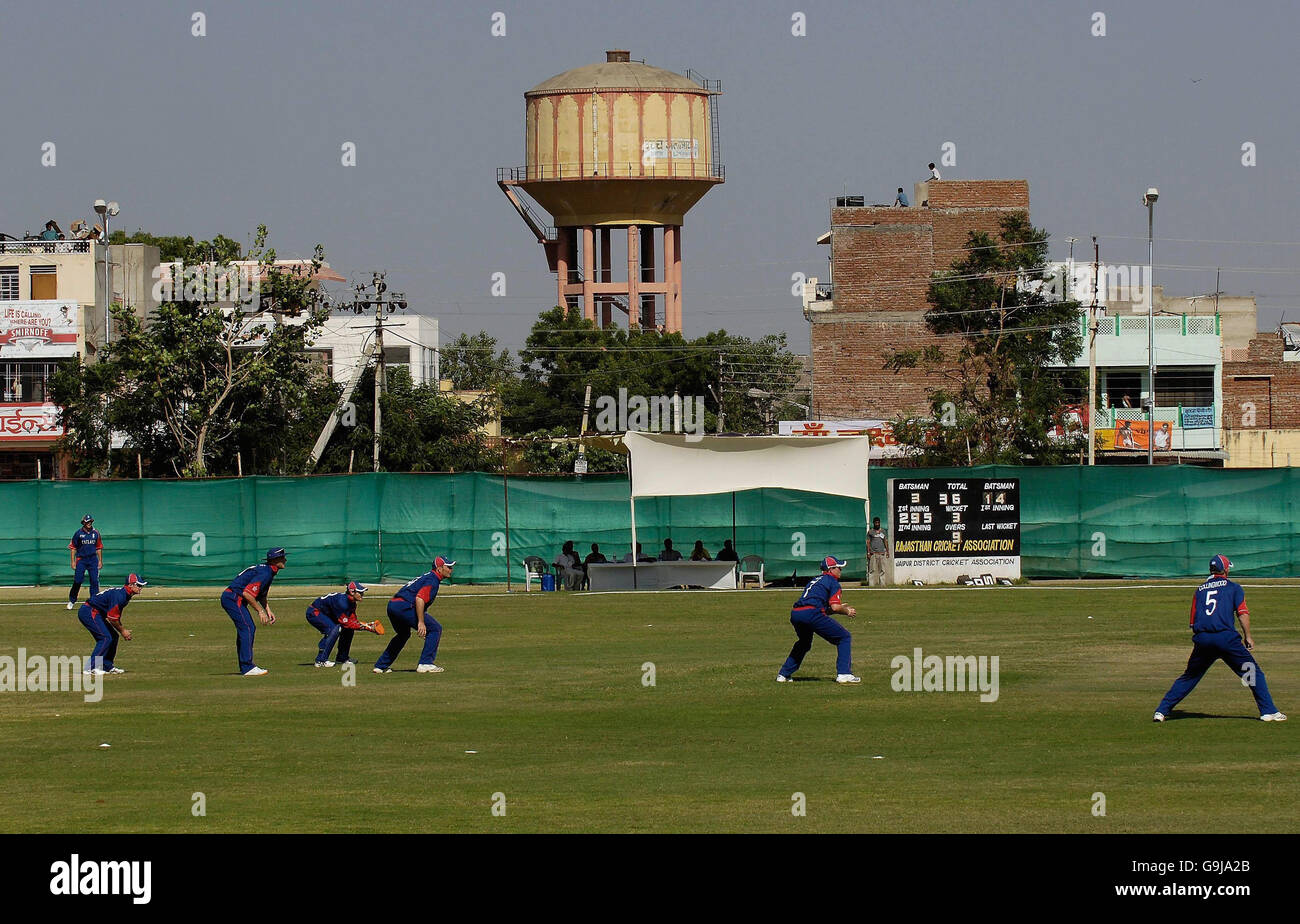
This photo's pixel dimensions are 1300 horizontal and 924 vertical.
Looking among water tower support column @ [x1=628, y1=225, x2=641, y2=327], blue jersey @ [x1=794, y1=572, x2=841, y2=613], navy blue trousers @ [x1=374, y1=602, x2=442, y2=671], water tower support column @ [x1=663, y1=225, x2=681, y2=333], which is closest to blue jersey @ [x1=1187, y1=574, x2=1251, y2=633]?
blue jersey @ [x1=794, y1=572, x2=841, y2=613]

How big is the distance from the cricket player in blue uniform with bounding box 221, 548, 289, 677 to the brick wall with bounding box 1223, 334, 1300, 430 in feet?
254

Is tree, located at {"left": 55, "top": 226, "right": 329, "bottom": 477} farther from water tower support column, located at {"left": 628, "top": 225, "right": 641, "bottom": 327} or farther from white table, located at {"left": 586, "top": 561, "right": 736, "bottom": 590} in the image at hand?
water tower support column, located at {"left": 628, "top": 225, "right": 641, "bottom": 327}

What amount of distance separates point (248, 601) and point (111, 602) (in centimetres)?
177

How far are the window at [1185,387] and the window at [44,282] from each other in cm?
5411

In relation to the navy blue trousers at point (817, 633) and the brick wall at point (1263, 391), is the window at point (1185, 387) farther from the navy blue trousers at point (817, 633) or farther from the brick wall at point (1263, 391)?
the navy blue trousers at point (817, 633)

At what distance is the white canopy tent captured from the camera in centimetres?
4206

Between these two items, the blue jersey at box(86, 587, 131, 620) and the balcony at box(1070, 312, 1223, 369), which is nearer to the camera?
the blue jersey at box(86, 587, 131, 620)

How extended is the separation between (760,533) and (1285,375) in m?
57.6

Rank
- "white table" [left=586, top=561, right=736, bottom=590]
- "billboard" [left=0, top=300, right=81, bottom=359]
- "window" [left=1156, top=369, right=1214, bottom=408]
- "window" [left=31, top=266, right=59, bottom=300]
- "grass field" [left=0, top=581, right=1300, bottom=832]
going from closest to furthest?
1. "grass field" [left=0, top=581, right=1300, bottom=832]
2. "white table" [left=586, top=561, right=736, bottom=590]
3. "billboard" [left=0, top=300, right=81, bottom=359]
4. "window" [left=31, top=266, right=59, bottom=300]
5. "window" [left=1156, top=369, right=1214, bottom=408]

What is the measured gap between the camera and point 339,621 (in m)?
24.7

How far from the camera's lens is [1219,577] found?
18.7 m

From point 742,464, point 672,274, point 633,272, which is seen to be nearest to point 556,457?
point 633,272
